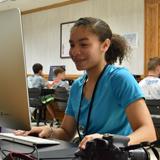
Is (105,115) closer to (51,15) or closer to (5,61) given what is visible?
(5,61)

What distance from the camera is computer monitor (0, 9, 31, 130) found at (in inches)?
39.0

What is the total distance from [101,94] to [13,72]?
448 millimetres

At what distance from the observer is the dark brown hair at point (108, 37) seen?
139 centimetres

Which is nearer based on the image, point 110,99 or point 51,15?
point 110,99

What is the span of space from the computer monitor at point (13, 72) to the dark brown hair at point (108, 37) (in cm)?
44

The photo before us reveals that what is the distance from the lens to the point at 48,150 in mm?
1006

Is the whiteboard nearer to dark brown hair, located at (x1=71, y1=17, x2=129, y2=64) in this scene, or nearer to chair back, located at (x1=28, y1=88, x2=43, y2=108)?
chair back, located at (x1=28, y1=88, x2=43, y2=108)

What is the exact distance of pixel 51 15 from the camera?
26.9 feet

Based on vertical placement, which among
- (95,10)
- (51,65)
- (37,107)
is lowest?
(37,107)

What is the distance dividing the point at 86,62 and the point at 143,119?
1.04ft

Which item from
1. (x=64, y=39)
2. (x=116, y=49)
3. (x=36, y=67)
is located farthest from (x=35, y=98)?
(x=116, y=49)

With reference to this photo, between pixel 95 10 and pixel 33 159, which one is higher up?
pixel 95 10

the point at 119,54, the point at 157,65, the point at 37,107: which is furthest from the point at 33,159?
the point at 37,107

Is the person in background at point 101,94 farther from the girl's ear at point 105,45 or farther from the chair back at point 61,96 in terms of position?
the chair back at point 61,96
